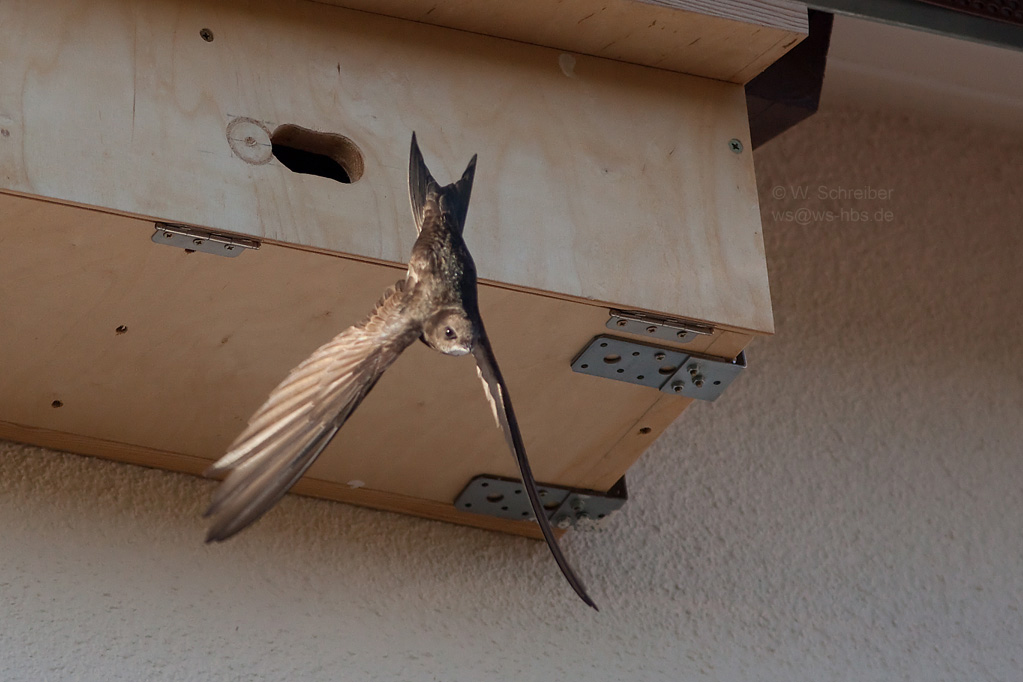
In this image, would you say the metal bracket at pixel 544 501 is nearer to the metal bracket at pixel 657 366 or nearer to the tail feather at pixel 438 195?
the metal bracket at pixel 657 366

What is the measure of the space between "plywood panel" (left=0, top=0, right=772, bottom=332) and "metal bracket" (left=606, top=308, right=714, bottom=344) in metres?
0.01

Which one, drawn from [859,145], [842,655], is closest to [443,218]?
[842,655]

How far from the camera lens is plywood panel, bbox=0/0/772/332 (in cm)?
110

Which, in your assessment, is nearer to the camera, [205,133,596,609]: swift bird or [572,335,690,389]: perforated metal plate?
[205,133,596,609]: swift bird

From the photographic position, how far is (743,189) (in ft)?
4.22

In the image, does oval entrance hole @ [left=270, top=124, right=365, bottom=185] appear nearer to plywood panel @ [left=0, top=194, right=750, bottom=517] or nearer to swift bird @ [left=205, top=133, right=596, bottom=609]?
plywood panel @ [left=0, top=194, right=750, bottom=517]

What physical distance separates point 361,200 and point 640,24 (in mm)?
323

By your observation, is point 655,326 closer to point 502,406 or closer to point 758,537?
point 502,406

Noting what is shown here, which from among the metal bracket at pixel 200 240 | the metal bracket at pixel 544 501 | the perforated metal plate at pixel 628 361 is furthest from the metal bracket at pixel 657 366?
the metal bracket at pixel 200 240

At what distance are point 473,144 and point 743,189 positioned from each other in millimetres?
259

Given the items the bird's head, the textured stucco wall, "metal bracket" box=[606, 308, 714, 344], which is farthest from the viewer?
Answer: the textured stucco wall

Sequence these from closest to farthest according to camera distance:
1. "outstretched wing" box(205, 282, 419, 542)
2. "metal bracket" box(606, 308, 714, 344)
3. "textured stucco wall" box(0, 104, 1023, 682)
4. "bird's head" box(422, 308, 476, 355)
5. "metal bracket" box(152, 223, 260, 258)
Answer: "outstretched wing" box(205, 282, 419, 542)
"bird's head" box(422, 308, 476, 355)
"metal bracket" box(152, 223, 260, 258)
"metal bracket" box(606, 308, 714, 344)
"textured stucco wall" box(0, 104, 1023, 682)

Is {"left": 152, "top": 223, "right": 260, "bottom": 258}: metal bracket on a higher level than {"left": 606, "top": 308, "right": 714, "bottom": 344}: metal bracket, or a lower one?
higher

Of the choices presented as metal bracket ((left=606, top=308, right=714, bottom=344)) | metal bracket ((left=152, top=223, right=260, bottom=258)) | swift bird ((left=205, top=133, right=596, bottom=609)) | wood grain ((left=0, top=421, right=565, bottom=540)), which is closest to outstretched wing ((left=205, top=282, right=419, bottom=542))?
swift bird ((left=205, top=133, right=596, bottom=609))
